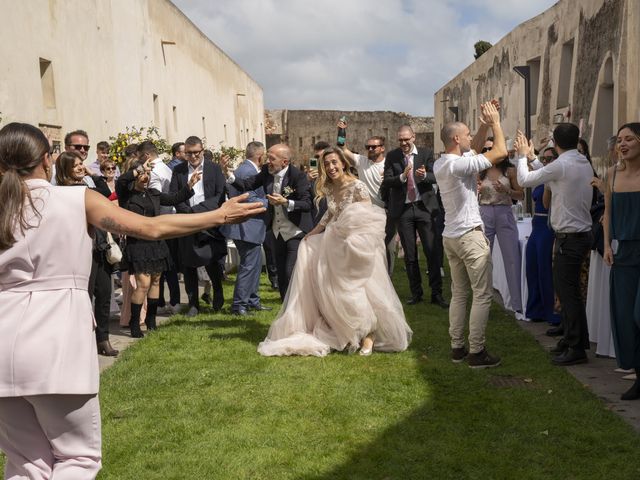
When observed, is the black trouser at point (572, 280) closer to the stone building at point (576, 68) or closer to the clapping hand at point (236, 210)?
the clapping hand at point (236, 210)

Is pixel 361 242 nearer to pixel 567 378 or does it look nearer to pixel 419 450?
pixel 567 378

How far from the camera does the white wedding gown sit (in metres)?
7.18

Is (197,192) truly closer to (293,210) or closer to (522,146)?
(293,210)

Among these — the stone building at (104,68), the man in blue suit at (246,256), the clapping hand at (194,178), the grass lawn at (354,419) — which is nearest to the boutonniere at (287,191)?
the man in blue suit at (246,256)

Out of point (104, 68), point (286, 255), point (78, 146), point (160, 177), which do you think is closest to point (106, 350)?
point (78, 146)

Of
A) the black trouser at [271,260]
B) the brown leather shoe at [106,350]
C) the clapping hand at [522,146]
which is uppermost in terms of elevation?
the clapping hand at [522,146]

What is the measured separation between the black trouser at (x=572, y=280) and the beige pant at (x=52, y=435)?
14.7 ft

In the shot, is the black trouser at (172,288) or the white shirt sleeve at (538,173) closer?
the white shirt sleeve at (538,173)

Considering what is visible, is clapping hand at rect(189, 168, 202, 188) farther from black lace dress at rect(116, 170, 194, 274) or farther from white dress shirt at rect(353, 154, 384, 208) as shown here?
white dress shirt at rect(353, 154, 384, 208)

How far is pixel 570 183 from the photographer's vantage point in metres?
6.60

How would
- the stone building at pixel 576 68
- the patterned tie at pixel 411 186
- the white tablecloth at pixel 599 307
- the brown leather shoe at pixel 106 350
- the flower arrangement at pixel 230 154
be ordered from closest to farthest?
the white tablecloth at pixel 599 307 < the brown leather shoe at pixel 106 350 < the patterned tie at pixel 411 186 < the stone building at pixel 576 68 < the flower arrangement at pixel 230 154

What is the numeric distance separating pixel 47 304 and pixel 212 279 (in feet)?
21.7

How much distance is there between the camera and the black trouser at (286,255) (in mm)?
8992

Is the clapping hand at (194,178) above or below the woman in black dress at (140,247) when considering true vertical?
above
